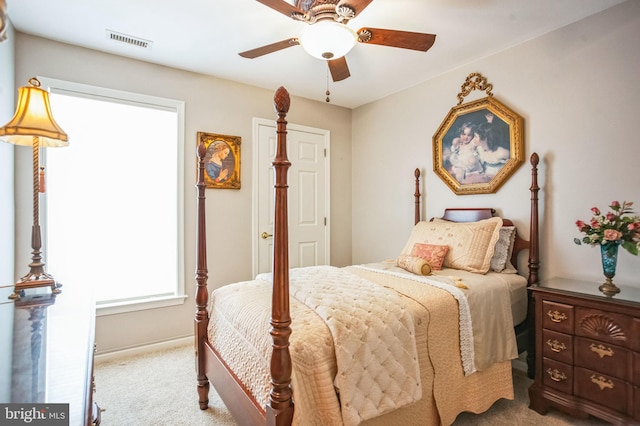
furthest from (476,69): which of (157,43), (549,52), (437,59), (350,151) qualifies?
(157,43)

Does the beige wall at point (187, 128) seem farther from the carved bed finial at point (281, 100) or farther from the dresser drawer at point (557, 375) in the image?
the dresser drawer at point (557, 375)

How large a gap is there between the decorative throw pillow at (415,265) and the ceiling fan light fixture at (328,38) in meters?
1.57

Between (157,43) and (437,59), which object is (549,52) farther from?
(157,43)

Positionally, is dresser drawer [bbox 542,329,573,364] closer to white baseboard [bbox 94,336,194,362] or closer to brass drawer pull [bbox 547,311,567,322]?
brass drawer pull [bbox 547,311,567,322]

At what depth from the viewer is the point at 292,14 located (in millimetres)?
1788

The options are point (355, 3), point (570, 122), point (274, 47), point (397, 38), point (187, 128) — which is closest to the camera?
point (355, 3)

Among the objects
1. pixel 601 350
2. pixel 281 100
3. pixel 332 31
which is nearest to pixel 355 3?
pixel 332 31

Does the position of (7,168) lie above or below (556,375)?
above

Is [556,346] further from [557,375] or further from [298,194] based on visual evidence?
[298,194]

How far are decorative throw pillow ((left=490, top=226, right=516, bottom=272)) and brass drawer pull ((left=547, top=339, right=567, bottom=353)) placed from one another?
0.63 metres

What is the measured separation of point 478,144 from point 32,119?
317 centimetres

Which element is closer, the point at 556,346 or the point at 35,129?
the point at 35,129

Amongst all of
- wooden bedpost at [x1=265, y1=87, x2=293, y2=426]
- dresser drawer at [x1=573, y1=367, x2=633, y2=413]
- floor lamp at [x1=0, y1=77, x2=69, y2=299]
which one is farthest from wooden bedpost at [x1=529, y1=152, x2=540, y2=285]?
floor lamp at [x1=0, y1=77, x2=69, y2=299]

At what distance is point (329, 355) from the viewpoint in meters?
1.36
